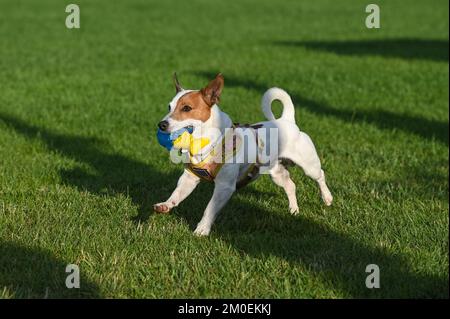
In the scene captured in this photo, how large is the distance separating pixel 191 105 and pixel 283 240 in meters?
1.35

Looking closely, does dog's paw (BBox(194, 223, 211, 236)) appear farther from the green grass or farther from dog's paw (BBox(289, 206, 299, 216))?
dog's paw (BBox(289, 206, 299, 216))

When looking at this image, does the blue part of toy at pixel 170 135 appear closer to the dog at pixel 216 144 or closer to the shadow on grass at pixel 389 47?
the dog at pixel 216 144

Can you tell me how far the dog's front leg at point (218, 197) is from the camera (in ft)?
20.6

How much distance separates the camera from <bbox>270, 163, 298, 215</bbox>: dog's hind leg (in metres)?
7.14

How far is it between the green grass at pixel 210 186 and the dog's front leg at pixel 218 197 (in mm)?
157

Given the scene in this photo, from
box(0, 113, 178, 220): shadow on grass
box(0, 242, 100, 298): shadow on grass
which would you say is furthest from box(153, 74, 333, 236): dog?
box(0, 242, 100, 298): shadow on grass

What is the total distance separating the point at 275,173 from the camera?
7129 mm

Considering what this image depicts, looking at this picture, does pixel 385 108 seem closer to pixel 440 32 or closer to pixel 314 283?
pixel 314 283

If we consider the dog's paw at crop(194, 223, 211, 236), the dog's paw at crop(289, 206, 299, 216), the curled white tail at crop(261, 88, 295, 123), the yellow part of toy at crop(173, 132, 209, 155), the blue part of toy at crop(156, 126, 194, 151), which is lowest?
the dog's paw at crop(289, 206, 299, 216)

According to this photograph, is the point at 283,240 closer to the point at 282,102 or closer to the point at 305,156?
the point at 305,156

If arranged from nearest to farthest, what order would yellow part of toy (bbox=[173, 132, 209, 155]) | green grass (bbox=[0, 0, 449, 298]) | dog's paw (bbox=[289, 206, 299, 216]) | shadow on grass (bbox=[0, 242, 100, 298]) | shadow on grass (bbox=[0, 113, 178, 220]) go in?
shadow on grass (bbox=[0, 242, 100, 298]) < green grass (bbox=[0, 0, 449, 298]) < yellow part of toy (bbox=[173, 132, 209, 155]) < dog's paw (bbox=[289, 206, 299, 216]) < shadow on grass (bbox=[0, 113, 178, 220])

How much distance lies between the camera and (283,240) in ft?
20.6

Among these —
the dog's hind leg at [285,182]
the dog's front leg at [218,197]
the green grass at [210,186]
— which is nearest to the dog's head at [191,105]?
the dog's front leg at [218,197]

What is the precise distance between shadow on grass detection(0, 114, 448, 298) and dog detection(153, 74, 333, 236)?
0.34 metres
